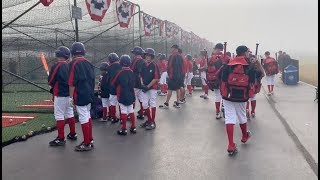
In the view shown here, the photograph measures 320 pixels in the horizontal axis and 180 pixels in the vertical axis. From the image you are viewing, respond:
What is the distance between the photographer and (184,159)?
19.6ft

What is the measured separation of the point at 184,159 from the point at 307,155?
2060 millimetres

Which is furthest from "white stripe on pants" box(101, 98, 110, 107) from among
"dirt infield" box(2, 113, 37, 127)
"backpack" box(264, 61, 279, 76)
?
"backpack" box(264, 61, 279, 76)

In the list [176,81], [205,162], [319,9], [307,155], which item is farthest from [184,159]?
[176,81]

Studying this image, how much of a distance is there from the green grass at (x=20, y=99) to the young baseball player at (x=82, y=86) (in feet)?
15.3

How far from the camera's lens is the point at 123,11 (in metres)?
12.0

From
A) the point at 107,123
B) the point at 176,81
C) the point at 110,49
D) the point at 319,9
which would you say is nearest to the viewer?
the point at 319,9

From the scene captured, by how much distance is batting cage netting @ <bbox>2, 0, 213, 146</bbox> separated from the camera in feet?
28.4

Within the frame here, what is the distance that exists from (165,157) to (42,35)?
829 cm

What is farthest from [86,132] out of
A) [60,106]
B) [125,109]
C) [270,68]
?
[270,68]

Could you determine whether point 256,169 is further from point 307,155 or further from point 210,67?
point 210,67

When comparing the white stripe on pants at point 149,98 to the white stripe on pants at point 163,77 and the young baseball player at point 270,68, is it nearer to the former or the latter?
the white stripe on pants at point 163,77

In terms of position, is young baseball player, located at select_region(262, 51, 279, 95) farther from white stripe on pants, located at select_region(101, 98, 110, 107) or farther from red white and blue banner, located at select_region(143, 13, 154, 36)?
white stripe on pants, located at select_region(101, 98, 110, 107)

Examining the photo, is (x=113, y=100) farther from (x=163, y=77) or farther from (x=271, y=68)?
(x=271, y=68)

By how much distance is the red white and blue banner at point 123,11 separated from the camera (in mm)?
11639
